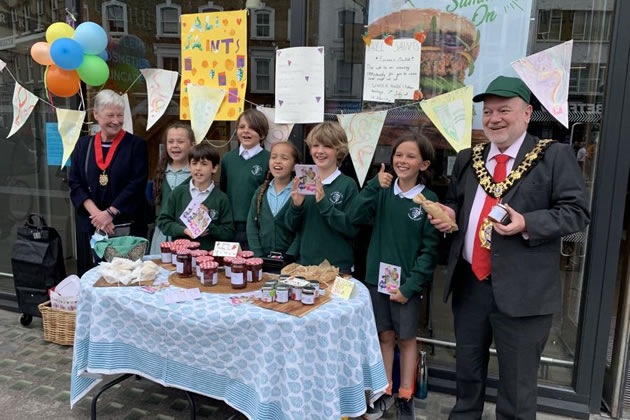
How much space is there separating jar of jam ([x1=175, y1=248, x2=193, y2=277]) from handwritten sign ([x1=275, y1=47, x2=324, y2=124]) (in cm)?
136

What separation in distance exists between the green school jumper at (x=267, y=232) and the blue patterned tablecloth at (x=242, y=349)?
0.71 meters

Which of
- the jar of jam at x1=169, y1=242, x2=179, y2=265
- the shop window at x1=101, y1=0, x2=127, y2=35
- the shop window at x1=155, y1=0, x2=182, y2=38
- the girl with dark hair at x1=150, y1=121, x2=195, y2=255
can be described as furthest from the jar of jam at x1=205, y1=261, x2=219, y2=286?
the shop window at x1=101, y1=0, x2=127, y2=35

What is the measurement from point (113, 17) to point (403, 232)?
10.6ft

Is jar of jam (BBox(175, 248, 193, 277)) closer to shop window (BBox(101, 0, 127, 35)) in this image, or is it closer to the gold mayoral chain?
the gold mayoral chain

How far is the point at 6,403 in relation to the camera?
2.91 meters

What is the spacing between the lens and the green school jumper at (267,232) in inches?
116

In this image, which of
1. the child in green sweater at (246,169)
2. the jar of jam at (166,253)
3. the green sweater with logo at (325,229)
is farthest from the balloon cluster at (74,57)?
the green sweater with logo at (325,229)

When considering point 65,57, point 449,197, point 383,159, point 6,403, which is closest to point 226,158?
point 383,159

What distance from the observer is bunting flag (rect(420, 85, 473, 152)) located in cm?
300

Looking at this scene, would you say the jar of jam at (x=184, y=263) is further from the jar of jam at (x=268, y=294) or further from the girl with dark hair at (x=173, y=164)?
the girl with dark hair at (x=173, y=164)

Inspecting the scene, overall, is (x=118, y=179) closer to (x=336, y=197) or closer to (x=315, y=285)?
(x=336, y=197)

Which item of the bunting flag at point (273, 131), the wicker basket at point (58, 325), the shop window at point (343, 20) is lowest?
the wicker basket at point (58, 325)

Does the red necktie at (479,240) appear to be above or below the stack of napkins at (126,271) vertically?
above

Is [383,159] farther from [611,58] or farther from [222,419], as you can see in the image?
[222,419]
